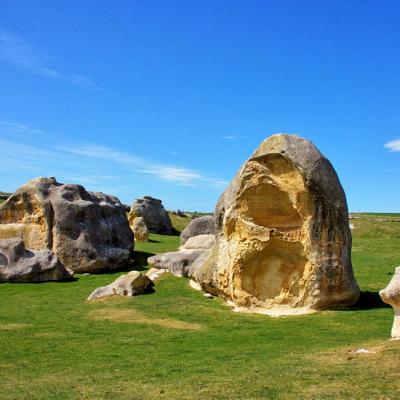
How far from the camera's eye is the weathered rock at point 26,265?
26.0 meters

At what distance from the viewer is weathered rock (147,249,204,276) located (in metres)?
24.6

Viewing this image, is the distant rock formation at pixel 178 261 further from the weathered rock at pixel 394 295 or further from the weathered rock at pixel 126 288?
the weathered rock at pixel 394 295

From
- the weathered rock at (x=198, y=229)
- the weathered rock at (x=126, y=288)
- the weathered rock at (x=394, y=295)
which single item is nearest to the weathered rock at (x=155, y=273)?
the weathered rock at (x=126, y=288)

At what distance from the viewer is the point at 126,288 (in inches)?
840

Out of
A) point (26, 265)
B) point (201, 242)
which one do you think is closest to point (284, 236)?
point (201, 242)

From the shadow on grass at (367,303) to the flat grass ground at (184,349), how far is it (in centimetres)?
6

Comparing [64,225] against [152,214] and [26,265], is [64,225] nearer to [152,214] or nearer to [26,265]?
[26,265]

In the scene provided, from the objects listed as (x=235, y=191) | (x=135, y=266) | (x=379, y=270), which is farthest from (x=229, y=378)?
(x=135, y=266)

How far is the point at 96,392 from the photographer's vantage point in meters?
9.25

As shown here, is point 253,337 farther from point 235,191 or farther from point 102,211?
point 102,211

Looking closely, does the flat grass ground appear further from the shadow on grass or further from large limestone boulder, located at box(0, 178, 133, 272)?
large limestone boulder, located at box(0, 178, 133, 272)

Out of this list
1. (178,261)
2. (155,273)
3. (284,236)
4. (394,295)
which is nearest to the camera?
(394,295)

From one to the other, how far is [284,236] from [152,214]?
113 ft

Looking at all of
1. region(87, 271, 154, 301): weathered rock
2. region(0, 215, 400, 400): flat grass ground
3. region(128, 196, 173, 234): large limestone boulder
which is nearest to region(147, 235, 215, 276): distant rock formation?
region(0, 215, 400, 400): flat grass ground
